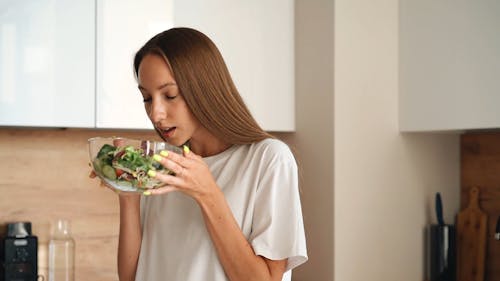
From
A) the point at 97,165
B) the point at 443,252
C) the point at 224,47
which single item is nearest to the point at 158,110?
the point at 97,165

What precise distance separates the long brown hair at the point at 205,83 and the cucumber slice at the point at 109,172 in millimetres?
192

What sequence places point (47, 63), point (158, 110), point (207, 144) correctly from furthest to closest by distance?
1. point (47, 63)
2. point (207, 144)
3. point (158, 110)

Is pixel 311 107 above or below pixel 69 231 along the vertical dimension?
above

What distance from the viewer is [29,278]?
200 centimetres

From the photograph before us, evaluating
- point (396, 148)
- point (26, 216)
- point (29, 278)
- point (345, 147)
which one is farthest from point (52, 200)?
point (396, 148)

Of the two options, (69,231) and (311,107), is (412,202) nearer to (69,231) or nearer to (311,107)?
(311,107)

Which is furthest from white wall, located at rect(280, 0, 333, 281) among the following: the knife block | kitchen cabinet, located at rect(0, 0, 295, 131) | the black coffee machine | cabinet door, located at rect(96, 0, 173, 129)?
the black coffee machine

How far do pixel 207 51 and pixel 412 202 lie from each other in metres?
1.45

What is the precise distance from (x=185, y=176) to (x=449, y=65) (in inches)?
53.9

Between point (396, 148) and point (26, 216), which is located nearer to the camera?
point (26, 216)

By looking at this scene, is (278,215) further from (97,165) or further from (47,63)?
(47,63)

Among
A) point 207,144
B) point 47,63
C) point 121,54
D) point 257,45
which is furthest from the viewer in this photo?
point 257,45

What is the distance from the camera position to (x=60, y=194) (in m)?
2.16

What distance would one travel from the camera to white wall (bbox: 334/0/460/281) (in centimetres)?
218
